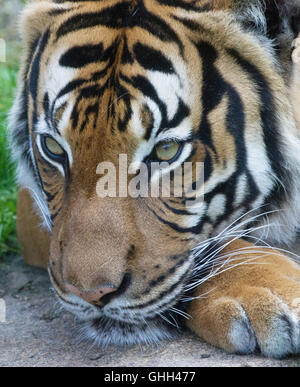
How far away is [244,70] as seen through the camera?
1.90 m

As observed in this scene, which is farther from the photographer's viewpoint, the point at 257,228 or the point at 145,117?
the point at 257,228

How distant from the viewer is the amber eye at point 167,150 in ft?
5.80

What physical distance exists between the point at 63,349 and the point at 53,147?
2.06 feet

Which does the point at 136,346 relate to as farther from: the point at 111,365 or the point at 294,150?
the point at 294,150

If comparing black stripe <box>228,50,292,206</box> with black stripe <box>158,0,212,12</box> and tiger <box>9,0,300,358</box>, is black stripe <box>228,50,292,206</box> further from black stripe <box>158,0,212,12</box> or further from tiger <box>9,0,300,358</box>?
black stripe <box>158,0,212,12</box>

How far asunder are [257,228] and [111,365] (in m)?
0.65

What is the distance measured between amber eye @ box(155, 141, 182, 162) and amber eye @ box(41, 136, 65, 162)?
0.99 feet

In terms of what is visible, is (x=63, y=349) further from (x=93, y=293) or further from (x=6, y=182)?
(x=6, y=182)

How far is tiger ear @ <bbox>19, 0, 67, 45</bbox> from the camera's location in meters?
2.07

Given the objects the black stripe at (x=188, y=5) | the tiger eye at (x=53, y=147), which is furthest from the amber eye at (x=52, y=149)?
the black stripe at (x=188, y=5)

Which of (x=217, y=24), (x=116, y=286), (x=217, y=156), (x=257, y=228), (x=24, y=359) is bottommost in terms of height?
(x=24, y=359)

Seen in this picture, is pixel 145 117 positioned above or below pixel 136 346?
above

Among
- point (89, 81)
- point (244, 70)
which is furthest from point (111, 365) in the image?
point (244, 70)

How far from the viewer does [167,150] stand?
1776 millimetres
